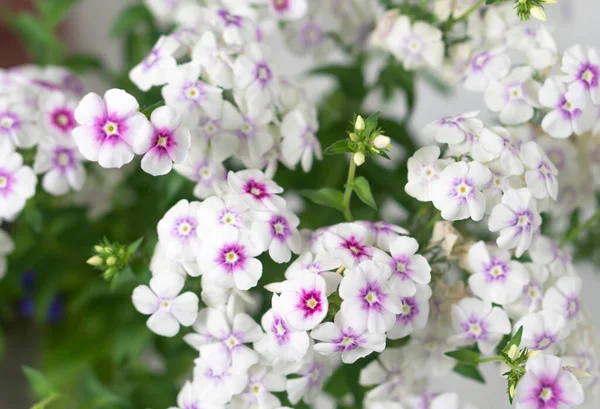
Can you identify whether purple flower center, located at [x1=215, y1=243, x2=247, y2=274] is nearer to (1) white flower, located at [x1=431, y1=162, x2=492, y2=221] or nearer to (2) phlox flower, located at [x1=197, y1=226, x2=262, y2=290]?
(2) phlox flower, located at [x1=197, y1=226, x2=262, y2=290]

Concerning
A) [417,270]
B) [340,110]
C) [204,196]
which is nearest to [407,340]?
[417,270]

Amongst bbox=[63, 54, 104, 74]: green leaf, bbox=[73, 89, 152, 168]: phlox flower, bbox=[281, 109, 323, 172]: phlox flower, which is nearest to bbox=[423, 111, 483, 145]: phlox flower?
bbox=[281, 109, 323, 172]: phlox flower

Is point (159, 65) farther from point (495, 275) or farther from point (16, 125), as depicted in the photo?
point (495, 275)

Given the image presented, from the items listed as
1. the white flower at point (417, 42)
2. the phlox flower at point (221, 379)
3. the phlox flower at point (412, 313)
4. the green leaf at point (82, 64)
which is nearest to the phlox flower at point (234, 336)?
the phlox flower at point (221, 379)

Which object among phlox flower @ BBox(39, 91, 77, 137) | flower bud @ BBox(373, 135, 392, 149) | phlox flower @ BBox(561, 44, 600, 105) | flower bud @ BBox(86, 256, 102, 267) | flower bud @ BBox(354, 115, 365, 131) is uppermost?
phlox flower @ BBox(561, 44, 600, 105)

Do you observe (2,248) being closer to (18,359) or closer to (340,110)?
(340,110)
